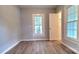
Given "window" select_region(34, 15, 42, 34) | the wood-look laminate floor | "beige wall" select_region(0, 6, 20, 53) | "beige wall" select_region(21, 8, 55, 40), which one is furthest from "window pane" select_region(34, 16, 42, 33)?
A: "beige wall" select_region(0, 6, 20, 53)

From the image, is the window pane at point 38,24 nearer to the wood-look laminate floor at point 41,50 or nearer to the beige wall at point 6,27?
the wood-look laminate floor at point 41,50

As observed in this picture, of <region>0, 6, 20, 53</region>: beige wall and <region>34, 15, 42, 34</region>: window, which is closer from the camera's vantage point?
<region>0, 6, 20, 53</region>: beige wall

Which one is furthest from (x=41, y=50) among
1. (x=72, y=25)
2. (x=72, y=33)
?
(x=72, y=25)

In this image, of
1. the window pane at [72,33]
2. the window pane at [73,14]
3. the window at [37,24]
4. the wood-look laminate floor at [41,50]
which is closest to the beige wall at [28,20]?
the window at [37,24]

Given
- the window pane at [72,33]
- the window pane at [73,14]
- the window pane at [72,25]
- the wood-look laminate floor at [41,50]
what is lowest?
the wood-look laminate floor at [41,50]

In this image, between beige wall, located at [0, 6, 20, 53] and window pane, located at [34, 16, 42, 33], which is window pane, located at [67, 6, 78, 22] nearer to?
beige wall, located at [0, 6, 20, 53]

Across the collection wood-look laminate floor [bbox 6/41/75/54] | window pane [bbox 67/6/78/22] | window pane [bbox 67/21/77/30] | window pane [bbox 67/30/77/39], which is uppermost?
window pane [bbox 67/6/78/22]

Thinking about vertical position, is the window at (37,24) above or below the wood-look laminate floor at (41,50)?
above

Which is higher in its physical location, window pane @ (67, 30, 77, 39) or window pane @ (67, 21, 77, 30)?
window pane @ (67, 21, 77, 30)

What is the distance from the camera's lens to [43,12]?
8.09 metres
